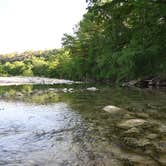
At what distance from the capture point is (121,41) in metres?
34.3

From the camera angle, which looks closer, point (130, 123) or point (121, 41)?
point (130, 123)

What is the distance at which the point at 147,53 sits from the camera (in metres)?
33.9

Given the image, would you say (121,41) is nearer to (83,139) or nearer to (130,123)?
(130,123)

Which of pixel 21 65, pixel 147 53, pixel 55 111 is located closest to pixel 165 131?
pixel 55 111

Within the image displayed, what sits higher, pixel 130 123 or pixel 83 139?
pixel 130 123

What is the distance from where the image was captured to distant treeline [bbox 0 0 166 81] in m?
21.0

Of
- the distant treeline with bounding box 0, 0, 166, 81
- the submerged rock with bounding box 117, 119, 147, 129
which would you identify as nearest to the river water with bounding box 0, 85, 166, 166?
the submerged rock with bounding box 117, 119, 147, 129

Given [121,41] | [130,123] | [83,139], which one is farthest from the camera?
[121,41]

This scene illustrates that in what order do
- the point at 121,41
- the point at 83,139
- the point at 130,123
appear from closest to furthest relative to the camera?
the point at 83,139
the point at 130,123
the point at 121,41

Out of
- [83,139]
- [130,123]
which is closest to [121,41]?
[130,123]

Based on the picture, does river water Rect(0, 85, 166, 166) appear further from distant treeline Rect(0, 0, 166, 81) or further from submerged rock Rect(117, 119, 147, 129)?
distant treeline Rect(0, 0, 166, 81)

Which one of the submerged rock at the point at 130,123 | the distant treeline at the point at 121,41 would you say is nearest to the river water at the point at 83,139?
the submerged rock at the point at 130,123

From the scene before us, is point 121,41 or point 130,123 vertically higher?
point 121,41

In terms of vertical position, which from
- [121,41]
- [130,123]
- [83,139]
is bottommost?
[83,139]
